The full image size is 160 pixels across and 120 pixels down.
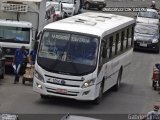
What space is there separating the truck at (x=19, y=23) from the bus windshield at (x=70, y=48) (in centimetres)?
717

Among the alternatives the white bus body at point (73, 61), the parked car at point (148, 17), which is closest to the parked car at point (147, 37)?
the parked car at point (148, 17)

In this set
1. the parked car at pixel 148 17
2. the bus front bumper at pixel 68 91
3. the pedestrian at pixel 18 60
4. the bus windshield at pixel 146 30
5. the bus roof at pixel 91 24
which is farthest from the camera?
the parked car at pixel 148 17

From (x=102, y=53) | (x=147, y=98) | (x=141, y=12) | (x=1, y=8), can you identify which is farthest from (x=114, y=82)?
(x=141, y=12)

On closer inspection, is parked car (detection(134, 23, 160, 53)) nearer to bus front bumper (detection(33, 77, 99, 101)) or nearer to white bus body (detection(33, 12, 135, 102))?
white bus body (detection(33, 12, 135, 102))

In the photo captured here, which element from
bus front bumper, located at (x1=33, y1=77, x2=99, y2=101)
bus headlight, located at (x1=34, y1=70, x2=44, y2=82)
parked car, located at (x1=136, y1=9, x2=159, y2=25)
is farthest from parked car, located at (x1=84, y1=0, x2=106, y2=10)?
bus front bumper, located at (x1=33, y1=77, x2=99, y2=101)

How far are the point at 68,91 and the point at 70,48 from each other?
144 centimetres

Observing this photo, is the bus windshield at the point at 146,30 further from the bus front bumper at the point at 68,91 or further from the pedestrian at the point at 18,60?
the bus front bumper at the point at 68,91

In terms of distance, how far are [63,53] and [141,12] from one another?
27.7 m

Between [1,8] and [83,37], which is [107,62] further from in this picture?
[1,8]

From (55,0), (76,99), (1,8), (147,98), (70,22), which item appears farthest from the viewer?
(55,0)

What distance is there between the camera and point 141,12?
47.6 m

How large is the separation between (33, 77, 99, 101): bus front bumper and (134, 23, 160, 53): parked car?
21.9m

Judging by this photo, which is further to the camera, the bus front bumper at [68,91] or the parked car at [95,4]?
the parked car at [95,4]

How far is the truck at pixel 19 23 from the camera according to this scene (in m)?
27.9
